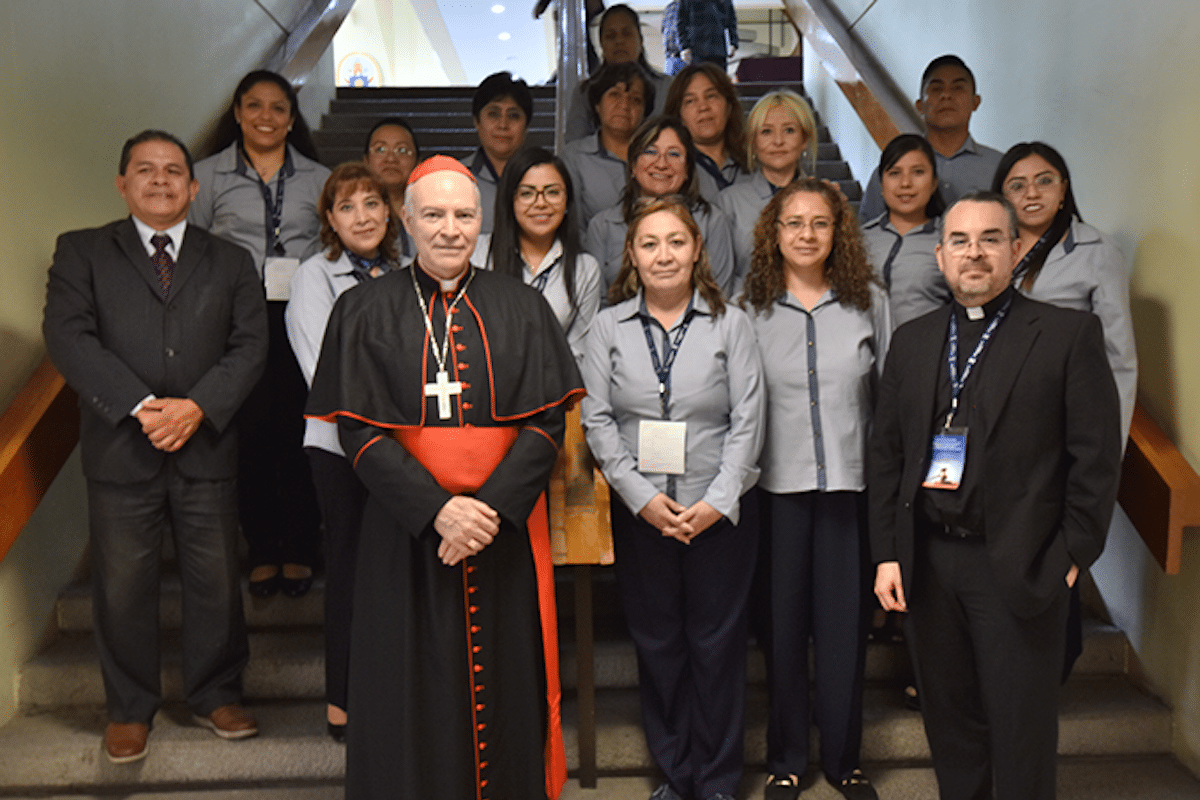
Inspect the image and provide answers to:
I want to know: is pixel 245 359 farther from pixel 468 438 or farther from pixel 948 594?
pixel 948 594

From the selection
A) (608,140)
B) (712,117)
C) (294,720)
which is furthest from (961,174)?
(294,720)

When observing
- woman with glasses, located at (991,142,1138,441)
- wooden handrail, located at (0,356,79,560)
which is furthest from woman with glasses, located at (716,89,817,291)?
wooden handrail, located at (0,356,79,560)

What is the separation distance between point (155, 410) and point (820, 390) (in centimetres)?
195

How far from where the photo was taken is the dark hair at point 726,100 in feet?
13.1

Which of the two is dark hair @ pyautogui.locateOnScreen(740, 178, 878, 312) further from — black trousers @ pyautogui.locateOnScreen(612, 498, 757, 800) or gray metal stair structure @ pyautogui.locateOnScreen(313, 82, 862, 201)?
gray metal stair structure @ pyautogui.locateOnScreen(313, 82, 862, 201)

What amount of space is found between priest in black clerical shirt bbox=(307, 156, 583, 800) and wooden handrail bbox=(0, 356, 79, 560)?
4.02ft

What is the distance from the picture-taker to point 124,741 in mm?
3090

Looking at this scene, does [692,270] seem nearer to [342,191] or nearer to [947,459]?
[947,459]

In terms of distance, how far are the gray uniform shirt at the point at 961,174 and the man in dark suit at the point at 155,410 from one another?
7.92 feet

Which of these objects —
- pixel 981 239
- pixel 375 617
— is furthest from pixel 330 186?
pixel 981 239

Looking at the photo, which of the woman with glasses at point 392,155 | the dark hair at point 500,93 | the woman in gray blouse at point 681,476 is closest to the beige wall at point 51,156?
the woman with glasses at point 392,155

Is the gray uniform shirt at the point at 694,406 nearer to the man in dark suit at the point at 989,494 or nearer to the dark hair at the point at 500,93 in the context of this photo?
the man in dark suit at the point at 989,494

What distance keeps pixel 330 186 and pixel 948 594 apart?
7.20ft

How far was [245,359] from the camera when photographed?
314 centimetres
